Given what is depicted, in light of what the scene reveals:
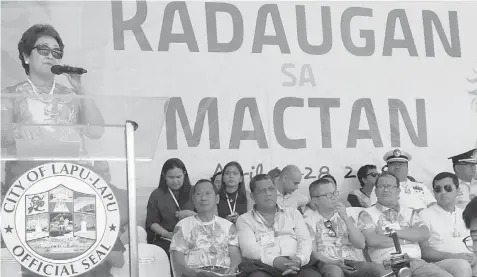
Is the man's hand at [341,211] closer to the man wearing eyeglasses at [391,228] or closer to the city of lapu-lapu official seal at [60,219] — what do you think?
the man wearing eyeglasses at [391,228]

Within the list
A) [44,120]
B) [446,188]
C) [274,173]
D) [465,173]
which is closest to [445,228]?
[446,188]

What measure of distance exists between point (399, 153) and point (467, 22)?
1.44 m

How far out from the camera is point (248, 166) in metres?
5.60

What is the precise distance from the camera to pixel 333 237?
189 inches

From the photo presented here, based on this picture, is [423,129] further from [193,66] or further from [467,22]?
[193,66]

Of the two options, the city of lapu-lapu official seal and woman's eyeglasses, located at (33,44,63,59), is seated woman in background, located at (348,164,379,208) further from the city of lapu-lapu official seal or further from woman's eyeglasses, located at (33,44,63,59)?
the city of lapu-lapu official seal

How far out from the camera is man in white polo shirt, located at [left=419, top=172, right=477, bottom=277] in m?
5.02

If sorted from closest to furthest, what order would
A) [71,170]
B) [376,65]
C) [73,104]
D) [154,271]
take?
1. [71,170]
2. [73,104]
3. [154,271]
4. [376,65]

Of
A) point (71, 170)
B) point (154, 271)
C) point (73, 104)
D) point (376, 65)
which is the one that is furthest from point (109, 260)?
point (376, 65)

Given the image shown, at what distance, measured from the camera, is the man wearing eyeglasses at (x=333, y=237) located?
461 centimetres

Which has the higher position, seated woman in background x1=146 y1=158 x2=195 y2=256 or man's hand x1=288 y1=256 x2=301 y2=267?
seated woman in background x1=146 y1=158 x2=195 y2=256

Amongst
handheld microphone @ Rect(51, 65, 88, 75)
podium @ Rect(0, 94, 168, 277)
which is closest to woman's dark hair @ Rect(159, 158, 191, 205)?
handheld microphone @ Rect(51, 65, 88, 75)

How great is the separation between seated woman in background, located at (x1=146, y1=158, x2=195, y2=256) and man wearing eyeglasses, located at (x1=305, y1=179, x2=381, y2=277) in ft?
2.59

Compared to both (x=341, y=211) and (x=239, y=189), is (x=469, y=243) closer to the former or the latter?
(x=341, y=211)
